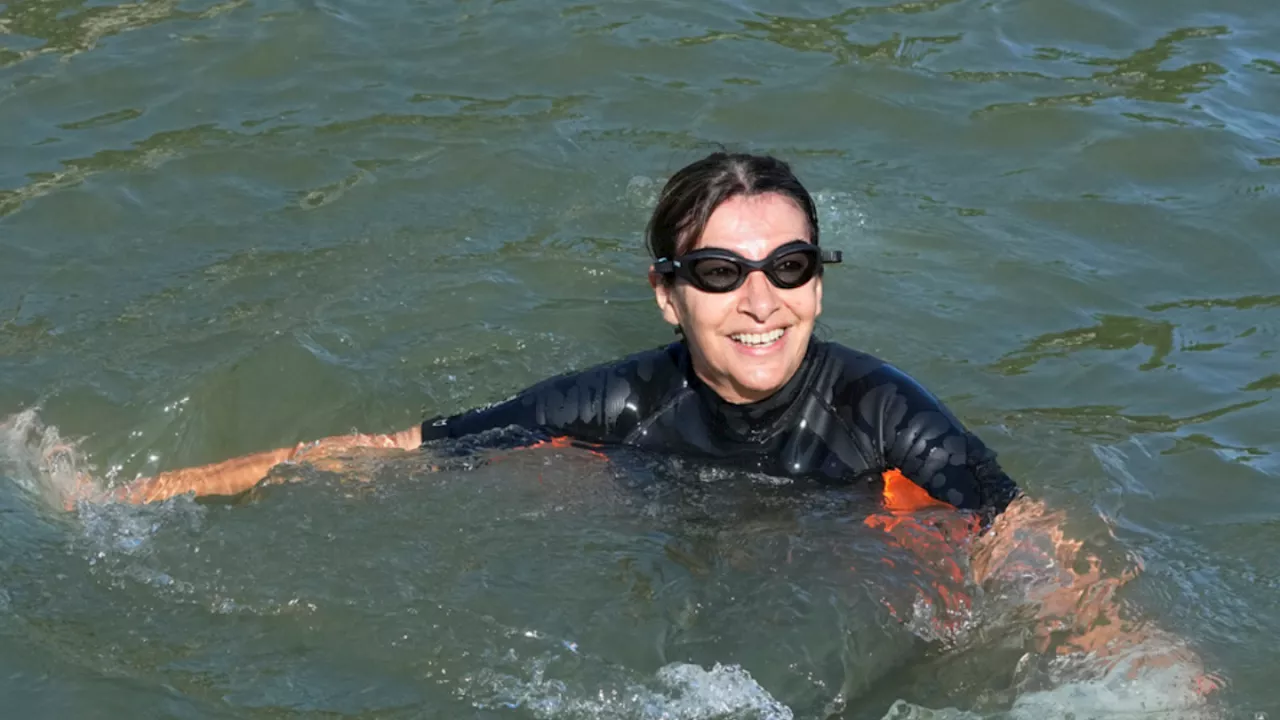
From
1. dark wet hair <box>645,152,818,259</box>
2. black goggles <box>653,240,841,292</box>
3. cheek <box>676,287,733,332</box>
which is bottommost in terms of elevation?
cheek <box>676,287,733,332</box>

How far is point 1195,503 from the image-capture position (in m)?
5.32

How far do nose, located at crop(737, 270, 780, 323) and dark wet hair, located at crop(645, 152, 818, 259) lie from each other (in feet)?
0.72

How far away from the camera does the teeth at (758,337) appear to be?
15.2 feet

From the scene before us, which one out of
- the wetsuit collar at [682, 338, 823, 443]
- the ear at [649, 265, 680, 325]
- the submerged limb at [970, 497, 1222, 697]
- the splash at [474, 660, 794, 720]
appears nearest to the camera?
the splash at [474, 660, 794, 720]

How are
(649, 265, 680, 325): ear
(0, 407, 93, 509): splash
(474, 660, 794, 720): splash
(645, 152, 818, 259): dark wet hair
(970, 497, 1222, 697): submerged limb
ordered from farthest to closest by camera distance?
(0, 407, 93, 509): splash < (649, 265, 680, 325): ear < (645, 152, 818, 259): dark wet hair < (970, 497, 1222, 697): submerged limb < (474, 660, 794, 720): splash

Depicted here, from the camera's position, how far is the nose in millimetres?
4551

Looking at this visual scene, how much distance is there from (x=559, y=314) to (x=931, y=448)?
7.38 feet

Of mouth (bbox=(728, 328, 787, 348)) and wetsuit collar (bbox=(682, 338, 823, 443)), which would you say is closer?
mouth (bbox=(728, 328, 787, 348))

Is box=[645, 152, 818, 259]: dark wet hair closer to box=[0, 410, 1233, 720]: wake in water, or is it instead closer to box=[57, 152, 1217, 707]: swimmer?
box=[57, 152, 1217, 707]: swimmer

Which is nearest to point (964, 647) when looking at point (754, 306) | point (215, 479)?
point (754, 306)

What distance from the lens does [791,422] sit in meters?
4.96

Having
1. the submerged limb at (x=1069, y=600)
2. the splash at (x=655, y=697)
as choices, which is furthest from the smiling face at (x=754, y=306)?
the splash at (x=655, y=697)

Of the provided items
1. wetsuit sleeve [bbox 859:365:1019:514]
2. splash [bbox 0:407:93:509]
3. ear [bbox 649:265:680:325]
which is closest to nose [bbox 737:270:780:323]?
ear [bbox 649:265:680:325]

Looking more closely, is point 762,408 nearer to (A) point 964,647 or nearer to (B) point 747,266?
(B) point 747,266
